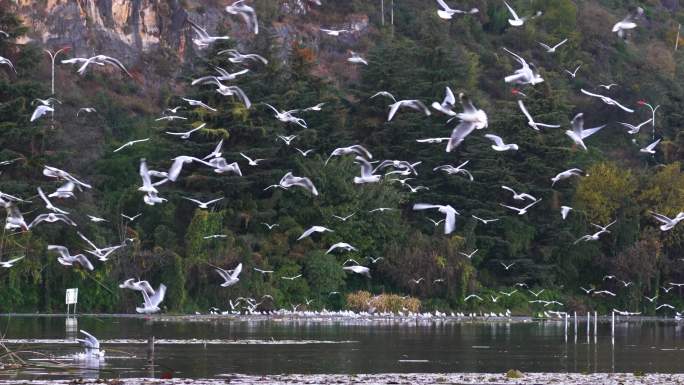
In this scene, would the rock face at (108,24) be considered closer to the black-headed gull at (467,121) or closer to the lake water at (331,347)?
the lake water at (331,347)

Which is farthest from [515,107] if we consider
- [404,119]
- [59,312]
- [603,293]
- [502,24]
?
[502,24]

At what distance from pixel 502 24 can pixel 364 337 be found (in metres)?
85.8

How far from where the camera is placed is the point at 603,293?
3469 inches

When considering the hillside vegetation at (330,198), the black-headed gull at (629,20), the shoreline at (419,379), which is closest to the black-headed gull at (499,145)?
the black-headed gull at (629,20)

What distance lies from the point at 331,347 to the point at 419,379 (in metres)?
12.8

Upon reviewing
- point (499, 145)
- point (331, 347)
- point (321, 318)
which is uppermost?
point (499, 145)

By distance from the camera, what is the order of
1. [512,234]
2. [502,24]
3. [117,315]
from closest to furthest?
[117,315] < [512,234] < [502,24]

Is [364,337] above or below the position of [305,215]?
below

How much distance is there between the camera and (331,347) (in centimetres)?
5209

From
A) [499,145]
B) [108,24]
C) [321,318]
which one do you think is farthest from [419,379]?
[108,24]

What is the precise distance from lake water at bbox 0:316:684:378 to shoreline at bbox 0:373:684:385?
56.5 inches

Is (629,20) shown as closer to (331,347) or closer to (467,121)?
(467,121)

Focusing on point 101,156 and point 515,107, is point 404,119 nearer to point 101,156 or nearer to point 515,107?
point 515,107

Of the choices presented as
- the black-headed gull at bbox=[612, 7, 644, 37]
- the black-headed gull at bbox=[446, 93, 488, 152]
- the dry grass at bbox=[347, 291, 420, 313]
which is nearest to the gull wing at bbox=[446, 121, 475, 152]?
the black-headed gull at bbox=[446, 93, 488, 152]
